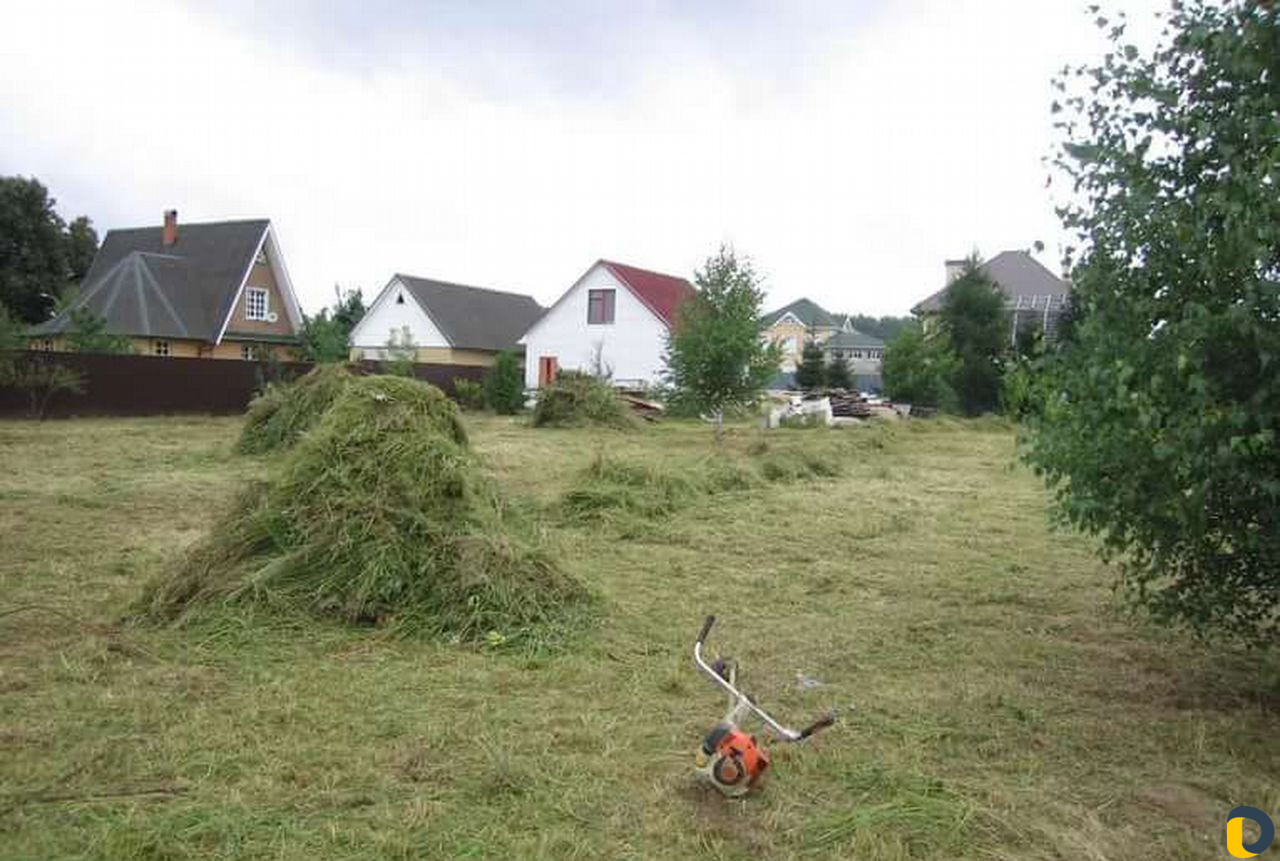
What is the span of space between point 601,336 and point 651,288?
9.35ft

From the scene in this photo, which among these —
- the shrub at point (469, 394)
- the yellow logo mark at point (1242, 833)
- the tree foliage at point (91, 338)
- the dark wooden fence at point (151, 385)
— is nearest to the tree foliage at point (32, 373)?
the dark wooden fence at point (151, 385)

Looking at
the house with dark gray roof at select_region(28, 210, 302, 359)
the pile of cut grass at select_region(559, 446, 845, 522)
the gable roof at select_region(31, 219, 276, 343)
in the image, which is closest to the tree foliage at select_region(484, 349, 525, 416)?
the house with dark gray roof at select_region(28, 210, 302, 359)

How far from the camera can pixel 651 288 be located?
37.5m

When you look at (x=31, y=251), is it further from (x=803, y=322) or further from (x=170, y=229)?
(x=803, y=322)

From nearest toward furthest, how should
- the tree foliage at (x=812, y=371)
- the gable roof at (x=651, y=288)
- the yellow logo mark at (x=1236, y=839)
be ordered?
the yellow logo mark at (x=1236, y=839), the gable roof at (x=651, y=288), the tree foliage at (x=812, y=371)

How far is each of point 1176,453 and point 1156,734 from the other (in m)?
1.32

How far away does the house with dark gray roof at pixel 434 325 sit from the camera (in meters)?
41.3

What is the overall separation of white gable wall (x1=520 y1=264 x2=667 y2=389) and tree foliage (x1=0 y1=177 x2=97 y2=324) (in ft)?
62.1

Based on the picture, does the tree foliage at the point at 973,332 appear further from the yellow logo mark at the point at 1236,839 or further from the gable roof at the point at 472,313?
the yellow logo mark at the point at 1236,839

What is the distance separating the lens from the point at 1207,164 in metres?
3.79

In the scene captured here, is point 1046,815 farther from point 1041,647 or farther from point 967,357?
point 967,357

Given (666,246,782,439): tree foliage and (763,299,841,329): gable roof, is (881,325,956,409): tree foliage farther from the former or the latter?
(763,299,841,329): gable roof

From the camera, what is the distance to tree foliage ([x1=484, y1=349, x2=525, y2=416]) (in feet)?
96.6

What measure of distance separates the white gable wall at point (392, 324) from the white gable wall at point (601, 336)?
523 centimetres
